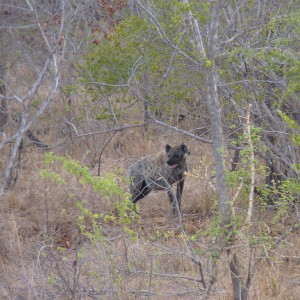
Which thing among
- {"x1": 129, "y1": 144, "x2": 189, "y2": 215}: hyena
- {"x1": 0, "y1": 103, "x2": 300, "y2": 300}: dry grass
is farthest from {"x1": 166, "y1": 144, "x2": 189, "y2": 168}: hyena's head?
{"x1": 0, "y1": 103, "x2": 300, "y2": 300}: dry grass

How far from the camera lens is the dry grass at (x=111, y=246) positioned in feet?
17.6

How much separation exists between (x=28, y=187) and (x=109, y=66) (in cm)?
222

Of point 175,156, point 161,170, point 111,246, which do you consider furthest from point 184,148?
point 111,246

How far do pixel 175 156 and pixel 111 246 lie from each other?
316cm

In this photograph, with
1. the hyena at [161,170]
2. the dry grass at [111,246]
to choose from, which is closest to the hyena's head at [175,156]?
the hyena at [161,170]

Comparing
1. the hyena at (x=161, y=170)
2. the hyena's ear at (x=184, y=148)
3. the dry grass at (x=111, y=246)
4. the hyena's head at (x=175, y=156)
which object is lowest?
the dry grass at (x=111, y=246)

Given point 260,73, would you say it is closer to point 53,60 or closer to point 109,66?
point 109,66

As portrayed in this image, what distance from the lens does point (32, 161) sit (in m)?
10.3

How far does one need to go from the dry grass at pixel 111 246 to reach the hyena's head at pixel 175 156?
0.45 meters

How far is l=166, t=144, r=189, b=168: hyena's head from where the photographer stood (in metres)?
9.00

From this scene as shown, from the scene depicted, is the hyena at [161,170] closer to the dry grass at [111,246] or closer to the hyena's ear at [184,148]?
the hyena's ear at [184,148]

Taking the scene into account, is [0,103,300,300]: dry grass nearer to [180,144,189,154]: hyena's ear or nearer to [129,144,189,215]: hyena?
[129,144,189,215]: hyena

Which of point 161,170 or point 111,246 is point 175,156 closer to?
point 161,170

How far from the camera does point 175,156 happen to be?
29.7 feet
